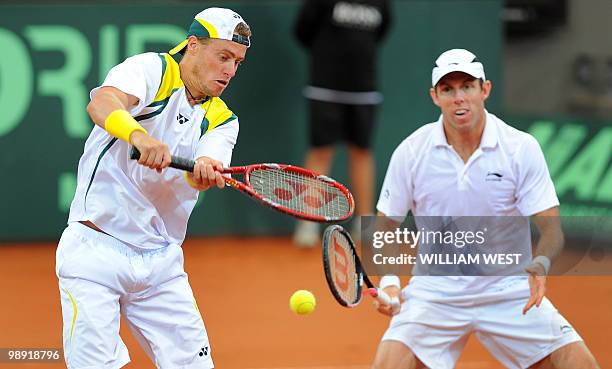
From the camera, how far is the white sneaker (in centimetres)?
946

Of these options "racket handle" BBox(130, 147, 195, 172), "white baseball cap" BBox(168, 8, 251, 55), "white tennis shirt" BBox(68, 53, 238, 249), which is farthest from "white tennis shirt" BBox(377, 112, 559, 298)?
"racket handle" BBox(130, 147, 195, 172)

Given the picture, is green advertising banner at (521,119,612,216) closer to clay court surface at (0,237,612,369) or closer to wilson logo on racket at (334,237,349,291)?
clay court surface at (0,237,612,369)

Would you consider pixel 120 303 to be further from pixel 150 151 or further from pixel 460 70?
pixel 460 70

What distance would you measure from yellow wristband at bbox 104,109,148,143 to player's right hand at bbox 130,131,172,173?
2cm

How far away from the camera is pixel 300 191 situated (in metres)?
4.99

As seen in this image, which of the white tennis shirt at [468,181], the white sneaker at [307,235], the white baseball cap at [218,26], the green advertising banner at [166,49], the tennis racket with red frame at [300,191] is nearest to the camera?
the white baseball cap at [218,26]

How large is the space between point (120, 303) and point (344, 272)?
0.98 meters

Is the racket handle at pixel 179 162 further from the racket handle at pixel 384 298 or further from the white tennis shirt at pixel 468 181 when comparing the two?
the white tennis shirt at pixel 468 181

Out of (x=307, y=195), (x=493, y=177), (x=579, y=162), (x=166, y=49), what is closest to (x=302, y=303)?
(x=307, y=195)

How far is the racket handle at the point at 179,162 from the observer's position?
4277 mm

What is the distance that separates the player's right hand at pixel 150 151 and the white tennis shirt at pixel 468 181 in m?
1.51

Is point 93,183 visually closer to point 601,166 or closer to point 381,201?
point 381,201

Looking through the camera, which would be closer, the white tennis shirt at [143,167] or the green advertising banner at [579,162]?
the white tennis shirt at [143,167]

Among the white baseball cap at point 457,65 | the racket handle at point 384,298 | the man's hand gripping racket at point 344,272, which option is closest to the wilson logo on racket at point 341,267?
the man's hand gripping racket at point 344,272
